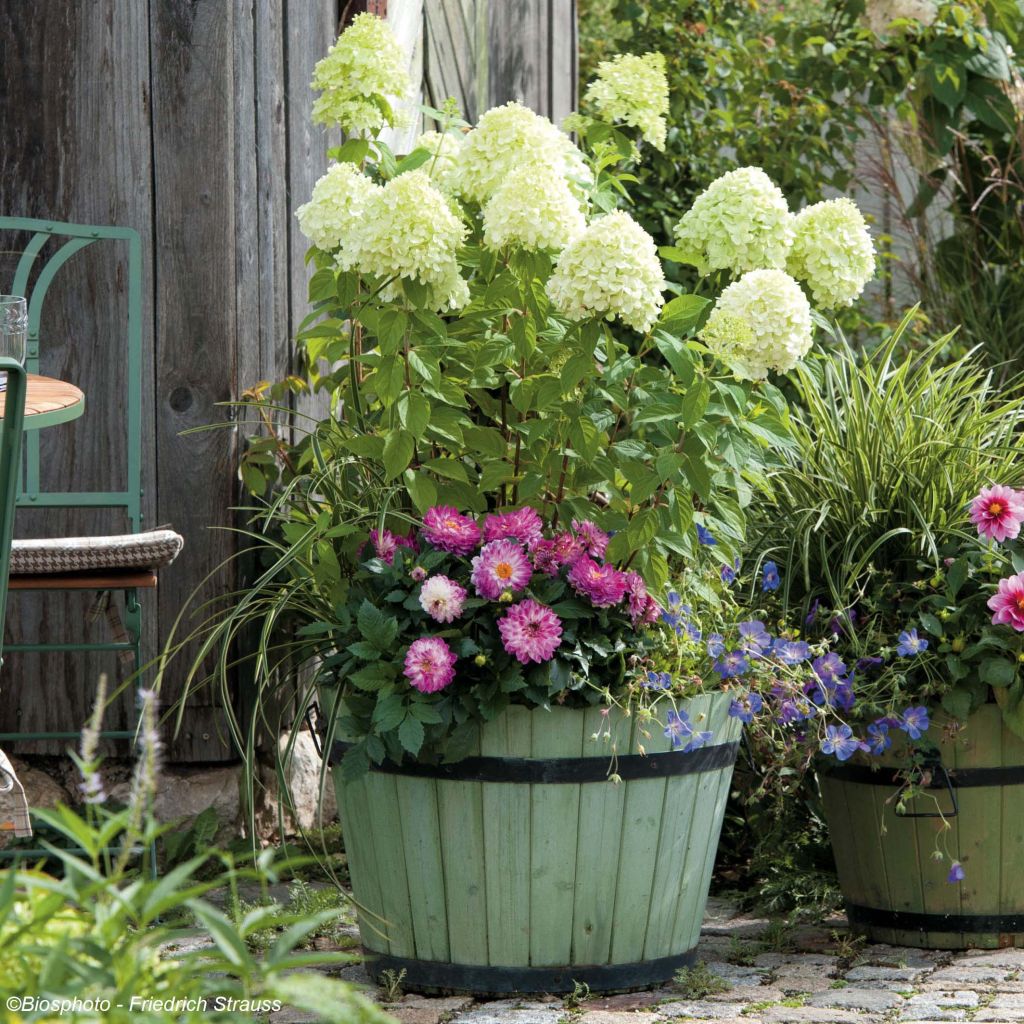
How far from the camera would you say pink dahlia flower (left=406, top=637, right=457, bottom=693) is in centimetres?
210

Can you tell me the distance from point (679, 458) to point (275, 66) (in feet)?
5.19

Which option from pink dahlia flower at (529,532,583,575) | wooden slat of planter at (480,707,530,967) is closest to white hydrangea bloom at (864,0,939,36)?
pink dahlia flower at (529,532,583,575)

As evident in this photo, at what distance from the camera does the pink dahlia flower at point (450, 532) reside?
2211 millimetres

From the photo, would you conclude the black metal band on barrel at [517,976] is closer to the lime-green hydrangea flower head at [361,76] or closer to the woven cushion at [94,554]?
the woven cushion at [94,554]

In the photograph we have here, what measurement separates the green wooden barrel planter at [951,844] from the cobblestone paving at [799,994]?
5 centimetres

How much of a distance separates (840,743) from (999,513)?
1.58 ft

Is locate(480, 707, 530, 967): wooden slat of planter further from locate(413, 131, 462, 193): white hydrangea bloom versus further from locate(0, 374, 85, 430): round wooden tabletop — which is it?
locate(413, 131, 462, 193): white hydrangea bloom

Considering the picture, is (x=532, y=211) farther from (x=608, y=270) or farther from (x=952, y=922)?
(x=952, y=922)

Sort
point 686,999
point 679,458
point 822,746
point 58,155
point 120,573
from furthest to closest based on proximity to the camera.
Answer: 1. point 58,155
2. point 120,573
3. point 822,746
4. point 686,999
5. point 679,458

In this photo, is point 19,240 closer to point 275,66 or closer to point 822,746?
point 275,66

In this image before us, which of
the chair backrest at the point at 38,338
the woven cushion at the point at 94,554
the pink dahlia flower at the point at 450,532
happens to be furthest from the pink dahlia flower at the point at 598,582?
the chair backrest at the point at 38,338

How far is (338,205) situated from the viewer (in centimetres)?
225

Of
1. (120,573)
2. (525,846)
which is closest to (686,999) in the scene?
(525,846)

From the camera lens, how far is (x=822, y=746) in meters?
2.40
